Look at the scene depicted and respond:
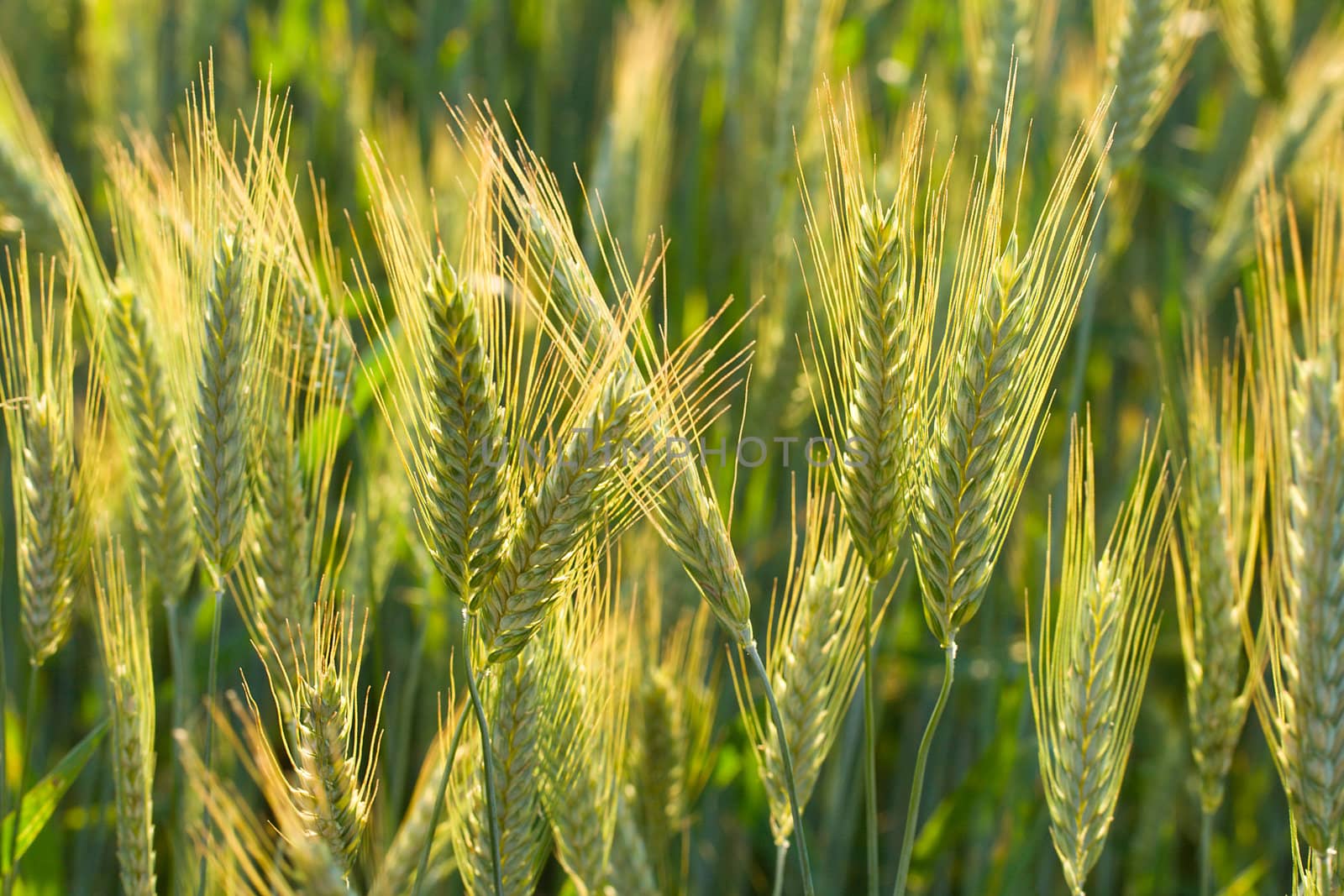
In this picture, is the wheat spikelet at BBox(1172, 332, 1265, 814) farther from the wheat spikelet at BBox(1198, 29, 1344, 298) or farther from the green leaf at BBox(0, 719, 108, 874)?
the green leaf at BBox(0, 719, 108, 874)

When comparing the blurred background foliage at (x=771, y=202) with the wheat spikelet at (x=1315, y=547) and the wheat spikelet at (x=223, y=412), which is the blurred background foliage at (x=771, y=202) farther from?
the wheat spikelet at (x=1315, y=547)

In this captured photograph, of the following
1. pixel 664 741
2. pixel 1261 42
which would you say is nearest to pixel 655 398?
pixel 664 741

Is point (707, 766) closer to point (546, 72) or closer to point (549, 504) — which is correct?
point (549, 504)

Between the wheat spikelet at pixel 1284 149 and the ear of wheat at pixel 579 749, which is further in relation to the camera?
the wheat spikelet at pixel 1284 149

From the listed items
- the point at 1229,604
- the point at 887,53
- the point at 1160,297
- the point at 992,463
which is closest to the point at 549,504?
the point at 992,463

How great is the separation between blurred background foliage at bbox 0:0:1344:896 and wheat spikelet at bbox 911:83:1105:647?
1.61 feet

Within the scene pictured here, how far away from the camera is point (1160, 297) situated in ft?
8.68

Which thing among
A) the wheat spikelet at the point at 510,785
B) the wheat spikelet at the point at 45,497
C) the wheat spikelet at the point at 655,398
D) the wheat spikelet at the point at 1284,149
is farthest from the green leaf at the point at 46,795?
the wheat spikelet at the point at 1284,149

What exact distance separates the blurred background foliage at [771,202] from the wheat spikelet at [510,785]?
0.35m

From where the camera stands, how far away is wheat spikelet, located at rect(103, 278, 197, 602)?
4.09ft

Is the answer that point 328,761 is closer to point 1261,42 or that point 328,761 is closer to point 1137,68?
point 1137,68

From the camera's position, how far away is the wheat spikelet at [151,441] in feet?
4.09

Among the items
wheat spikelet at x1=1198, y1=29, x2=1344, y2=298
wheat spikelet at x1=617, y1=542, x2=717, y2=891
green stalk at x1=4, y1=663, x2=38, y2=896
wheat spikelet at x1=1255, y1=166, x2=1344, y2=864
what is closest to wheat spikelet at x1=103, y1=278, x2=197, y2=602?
green stalk at x1=4, y1=663, x2=38, y2=896

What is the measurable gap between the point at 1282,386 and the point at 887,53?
7.17ft
